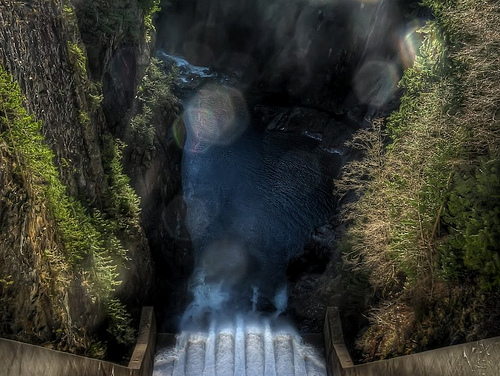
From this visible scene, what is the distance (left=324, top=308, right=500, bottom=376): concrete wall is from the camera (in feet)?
24.1

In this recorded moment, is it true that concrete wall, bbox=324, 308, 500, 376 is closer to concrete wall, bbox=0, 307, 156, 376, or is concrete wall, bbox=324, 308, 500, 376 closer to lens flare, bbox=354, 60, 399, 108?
concrete wall, bbox=0, 307, 156, 376

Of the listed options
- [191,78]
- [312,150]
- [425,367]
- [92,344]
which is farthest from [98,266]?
[191,78]

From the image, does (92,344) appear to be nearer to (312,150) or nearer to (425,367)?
(425,367)

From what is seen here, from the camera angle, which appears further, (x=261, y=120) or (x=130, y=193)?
(x=261, y=120)

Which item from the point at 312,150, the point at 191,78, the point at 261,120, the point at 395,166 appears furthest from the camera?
the point at 191,78

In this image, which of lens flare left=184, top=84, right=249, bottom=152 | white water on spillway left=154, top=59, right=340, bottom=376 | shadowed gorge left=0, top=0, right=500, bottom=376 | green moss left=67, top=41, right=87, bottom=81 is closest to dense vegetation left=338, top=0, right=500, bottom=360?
shadowed gorge left=0, top=0, right=500, bottom=376

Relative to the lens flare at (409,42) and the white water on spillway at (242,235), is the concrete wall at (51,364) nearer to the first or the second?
the white water on spillway at (242,235)

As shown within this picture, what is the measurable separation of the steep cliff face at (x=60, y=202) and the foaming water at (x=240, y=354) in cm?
279

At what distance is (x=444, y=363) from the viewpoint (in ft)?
28.5

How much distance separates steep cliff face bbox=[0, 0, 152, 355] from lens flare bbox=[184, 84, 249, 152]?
21.1 m

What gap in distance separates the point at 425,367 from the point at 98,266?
9624 millimetres

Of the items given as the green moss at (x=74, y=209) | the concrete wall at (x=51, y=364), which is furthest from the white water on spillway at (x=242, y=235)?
the green moss at (x=74, y=209)

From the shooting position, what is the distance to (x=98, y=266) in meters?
13.8

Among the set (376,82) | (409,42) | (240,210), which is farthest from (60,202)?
(376,82)
